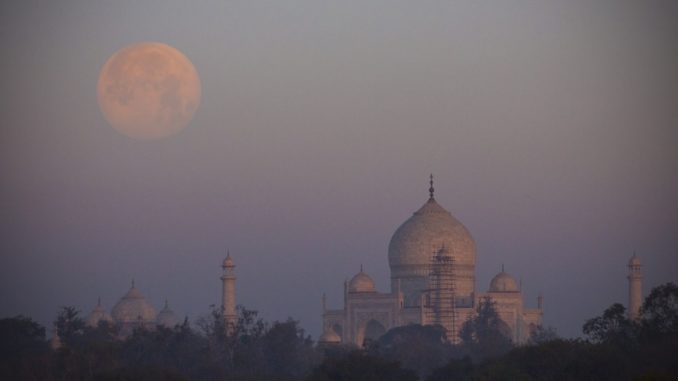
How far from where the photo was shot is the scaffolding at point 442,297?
93.2 meters

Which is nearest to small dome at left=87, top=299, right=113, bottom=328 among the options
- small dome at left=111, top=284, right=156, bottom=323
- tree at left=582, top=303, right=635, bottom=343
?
small dome at left=111, top=284, right=156, bottom=323

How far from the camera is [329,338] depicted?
9038 cm

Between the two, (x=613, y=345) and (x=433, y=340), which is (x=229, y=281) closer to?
(x=433, y=340)

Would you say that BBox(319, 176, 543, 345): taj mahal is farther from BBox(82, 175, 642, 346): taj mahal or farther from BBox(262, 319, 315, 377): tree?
BBox(262, 319, 315, 377): tree

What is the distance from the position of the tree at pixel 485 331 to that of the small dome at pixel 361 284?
5.72m

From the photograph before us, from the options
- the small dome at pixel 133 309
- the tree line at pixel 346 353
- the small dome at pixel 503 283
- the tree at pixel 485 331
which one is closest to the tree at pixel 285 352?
the tree line at pixel 346 353

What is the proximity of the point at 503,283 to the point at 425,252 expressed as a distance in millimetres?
3820

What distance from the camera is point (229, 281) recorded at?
94.0 m

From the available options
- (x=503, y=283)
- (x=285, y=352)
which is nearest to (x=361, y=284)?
(x=503, y=283)

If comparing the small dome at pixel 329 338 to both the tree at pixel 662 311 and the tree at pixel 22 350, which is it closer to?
the tree at pixel 22 350

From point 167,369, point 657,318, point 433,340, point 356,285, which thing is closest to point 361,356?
point 167,369

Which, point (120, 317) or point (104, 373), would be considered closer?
point (104, 373)

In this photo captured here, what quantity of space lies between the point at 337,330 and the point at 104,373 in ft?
121

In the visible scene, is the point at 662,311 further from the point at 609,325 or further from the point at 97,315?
the point at 97,315
